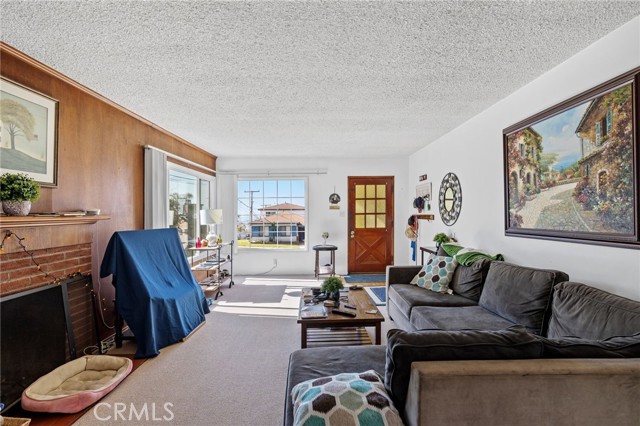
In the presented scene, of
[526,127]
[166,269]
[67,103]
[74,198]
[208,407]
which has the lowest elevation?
[208,407]

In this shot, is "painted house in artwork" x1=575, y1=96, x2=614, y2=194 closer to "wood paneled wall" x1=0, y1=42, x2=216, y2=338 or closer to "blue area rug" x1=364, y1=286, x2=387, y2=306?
"blue area rug" x1=364, y1=286, x2=387, y2=306

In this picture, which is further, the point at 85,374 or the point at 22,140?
the point at 85,374

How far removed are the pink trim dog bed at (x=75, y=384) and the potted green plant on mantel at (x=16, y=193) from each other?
120 centimetres

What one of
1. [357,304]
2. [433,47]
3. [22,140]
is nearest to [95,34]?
[22,140]

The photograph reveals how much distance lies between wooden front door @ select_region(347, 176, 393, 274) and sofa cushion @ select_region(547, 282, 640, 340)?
4109mm

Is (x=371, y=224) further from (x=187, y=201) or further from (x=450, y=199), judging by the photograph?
(x=187, y=201)

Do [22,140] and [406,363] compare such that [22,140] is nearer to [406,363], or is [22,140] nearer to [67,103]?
[67,103]

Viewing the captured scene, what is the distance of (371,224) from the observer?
19.9 ft

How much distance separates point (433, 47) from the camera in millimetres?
1972

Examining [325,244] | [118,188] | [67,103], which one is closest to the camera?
[67,103]

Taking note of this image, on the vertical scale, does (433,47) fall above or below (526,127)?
above

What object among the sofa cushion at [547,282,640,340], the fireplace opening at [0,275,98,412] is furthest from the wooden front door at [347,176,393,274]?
the fireplace opening at [0,275,98,412]

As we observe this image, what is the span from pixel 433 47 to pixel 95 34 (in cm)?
219

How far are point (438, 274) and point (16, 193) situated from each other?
3629 millimetres
